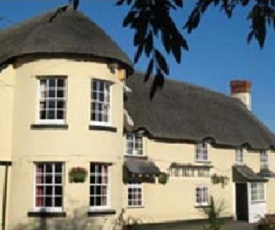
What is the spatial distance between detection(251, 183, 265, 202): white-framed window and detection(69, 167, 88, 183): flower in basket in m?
14.9

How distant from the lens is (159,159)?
92.4ft

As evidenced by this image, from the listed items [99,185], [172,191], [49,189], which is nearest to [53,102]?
[49,189]

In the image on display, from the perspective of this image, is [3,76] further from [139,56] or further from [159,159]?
[139,56]

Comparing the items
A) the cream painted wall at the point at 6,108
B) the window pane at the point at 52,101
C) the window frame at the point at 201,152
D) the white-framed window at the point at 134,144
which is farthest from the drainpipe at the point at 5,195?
the window frame at the point at 201,152

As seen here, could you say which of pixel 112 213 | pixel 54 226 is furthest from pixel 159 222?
pixel 54 226

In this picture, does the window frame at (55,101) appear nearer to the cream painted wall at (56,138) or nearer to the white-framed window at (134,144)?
the cream painted wall at (56,138)

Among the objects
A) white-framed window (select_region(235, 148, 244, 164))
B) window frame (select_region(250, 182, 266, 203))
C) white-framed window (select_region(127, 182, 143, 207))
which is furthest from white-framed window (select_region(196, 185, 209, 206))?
white-framed window (select_region(127, 182, 143, 207))

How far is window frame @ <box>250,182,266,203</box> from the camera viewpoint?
3338 cm

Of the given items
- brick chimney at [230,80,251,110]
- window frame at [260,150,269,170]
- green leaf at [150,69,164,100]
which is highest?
brick chimney at [230,80,251,110]

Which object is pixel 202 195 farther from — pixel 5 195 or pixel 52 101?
pixel 5 195

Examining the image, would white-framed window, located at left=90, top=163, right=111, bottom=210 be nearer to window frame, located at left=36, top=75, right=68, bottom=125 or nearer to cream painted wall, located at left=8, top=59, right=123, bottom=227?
cream painted wall, located at left=8, top=59, right=123, bottom=227

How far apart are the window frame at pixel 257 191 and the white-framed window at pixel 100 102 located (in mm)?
13529

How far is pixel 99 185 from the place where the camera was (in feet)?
73.7

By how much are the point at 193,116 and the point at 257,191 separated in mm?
6262
